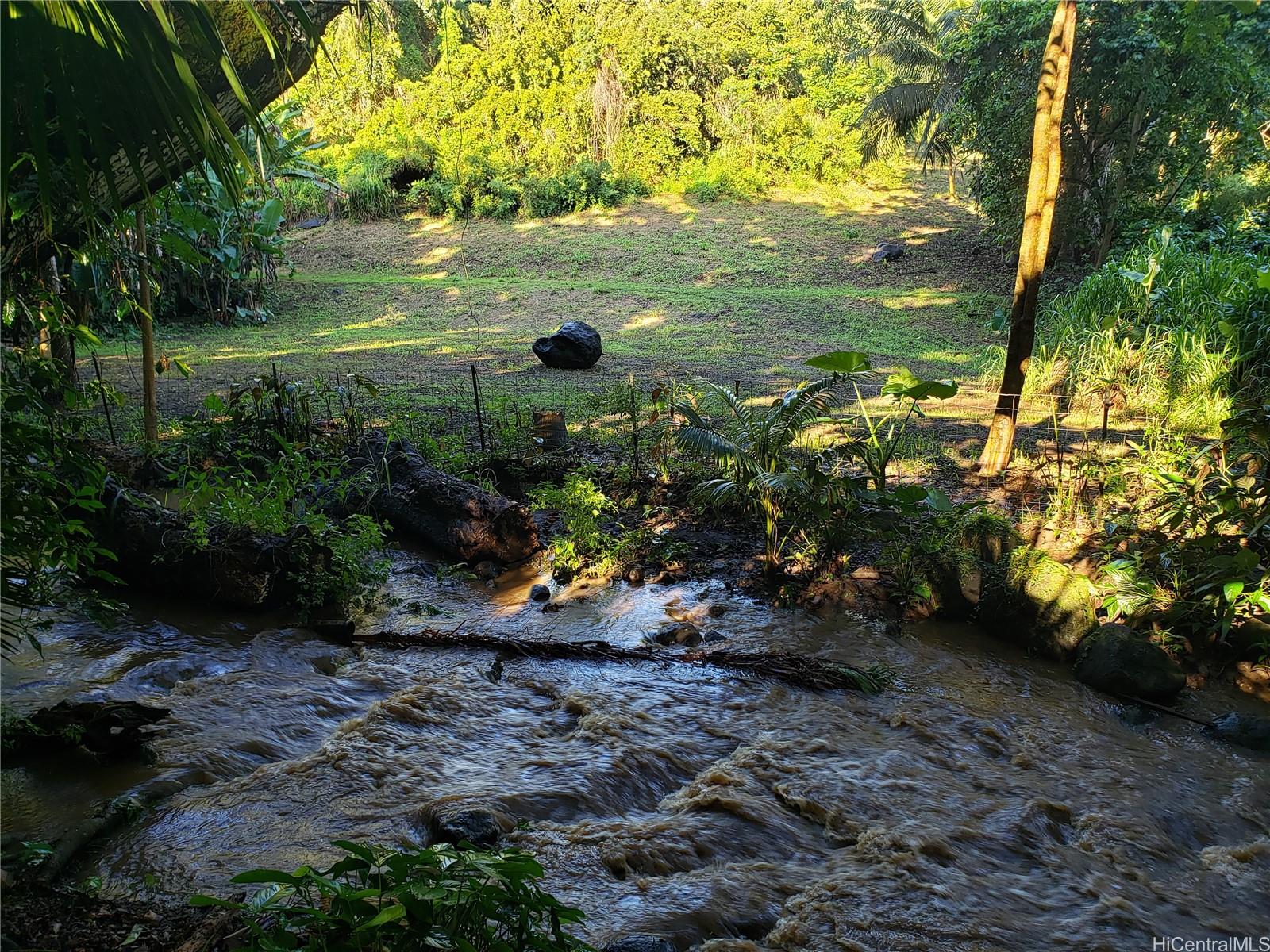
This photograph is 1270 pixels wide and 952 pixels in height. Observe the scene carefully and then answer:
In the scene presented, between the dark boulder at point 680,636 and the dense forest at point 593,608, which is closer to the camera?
the dense forest at point 593,608

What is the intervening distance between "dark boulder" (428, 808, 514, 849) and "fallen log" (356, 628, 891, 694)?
165 cm

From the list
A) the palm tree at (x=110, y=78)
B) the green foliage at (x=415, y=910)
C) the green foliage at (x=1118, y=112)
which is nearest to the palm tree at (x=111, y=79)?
the palm tree at (x=110, y=78)

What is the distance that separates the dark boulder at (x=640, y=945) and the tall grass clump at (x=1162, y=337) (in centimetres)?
669

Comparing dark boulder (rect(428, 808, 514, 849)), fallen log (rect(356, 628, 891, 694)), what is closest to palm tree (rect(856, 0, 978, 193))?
fallen log (rect(356, 628, 891, 694))

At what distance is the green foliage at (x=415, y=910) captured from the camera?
5.89 feet

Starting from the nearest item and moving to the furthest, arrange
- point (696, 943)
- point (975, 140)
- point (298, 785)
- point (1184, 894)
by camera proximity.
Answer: point (696, 943)
point (1184, 894)
point (298, 785)
point (975, 140)

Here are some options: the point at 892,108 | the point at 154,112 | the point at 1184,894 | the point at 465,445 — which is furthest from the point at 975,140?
the point at 154,112

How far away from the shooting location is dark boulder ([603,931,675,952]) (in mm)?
2752

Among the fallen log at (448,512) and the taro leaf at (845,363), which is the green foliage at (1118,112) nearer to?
the taro leaf at (845,363)

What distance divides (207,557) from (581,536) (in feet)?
7.81

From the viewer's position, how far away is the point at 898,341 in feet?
44.8

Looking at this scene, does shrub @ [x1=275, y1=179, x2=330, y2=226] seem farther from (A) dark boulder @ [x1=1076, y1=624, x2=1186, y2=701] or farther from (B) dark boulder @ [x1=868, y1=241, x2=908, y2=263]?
(A) dark boulder @ [x1=1076, y1=624, x2=1186, y2=701]

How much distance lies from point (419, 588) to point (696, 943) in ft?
11.8

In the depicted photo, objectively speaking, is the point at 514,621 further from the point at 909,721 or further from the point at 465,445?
the point at 465,445
